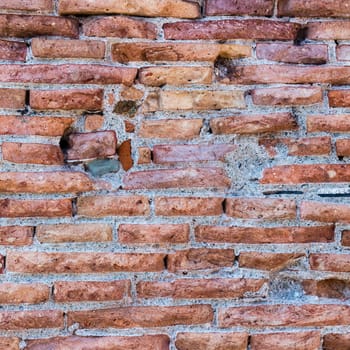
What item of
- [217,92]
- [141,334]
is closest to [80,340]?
[141,334]

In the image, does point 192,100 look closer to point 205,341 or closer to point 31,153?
point 31,153

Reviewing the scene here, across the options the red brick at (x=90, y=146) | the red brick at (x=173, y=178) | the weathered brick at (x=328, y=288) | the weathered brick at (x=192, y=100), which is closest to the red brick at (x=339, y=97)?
the weathered brick at (x=192, y=100)

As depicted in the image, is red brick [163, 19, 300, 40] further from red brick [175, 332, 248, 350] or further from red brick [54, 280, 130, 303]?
red brick [175, 332, 248, 350]

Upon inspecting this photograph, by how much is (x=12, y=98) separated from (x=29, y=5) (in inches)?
9.3

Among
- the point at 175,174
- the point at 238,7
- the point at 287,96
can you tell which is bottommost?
the point at 175,174

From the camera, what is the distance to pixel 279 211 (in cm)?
142

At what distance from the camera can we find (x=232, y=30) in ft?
4.66

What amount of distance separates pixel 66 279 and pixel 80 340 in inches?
6.2

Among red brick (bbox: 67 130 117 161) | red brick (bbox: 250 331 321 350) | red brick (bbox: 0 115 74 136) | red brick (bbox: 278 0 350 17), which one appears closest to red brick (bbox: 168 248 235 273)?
red brick (bbox: 250 331 321 350)

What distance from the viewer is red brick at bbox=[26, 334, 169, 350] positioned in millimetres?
1363

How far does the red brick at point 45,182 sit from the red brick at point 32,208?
1.0 inches

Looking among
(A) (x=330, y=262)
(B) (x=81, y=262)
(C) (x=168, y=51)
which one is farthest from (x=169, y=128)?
(A) (x=330, y=262)

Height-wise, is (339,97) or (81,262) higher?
(339,97)

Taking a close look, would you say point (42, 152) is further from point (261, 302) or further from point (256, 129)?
point (261, 302)
